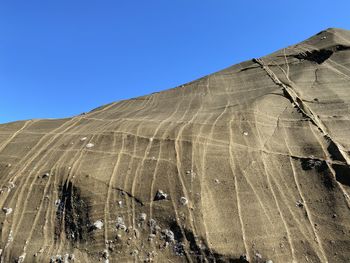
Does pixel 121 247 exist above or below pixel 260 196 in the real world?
below

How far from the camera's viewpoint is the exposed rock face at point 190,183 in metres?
5.96

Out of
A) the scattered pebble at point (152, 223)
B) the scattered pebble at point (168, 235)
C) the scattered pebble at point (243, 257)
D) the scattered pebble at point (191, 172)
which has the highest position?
the scattered pebble at point (191, 172)

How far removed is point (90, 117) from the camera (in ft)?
32.9

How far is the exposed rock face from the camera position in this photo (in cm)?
596

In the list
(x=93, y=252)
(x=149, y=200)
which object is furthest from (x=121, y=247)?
(x=149, y=200)

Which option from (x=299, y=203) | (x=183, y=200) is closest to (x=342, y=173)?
(x=299, y=203)

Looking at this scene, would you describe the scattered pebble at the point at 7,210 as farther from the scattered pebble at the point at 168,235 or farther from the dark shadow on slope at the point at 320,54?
the dark shadow on slope at the point at 320,54

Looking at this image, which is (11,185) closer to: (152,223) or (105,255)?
(105,255)

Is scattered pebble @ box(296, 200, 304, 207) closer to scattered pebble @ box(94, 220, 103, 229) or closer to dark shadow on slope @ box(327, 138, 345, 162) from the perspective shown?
dark shadow on slope @ box(327, 138, 345, 162)

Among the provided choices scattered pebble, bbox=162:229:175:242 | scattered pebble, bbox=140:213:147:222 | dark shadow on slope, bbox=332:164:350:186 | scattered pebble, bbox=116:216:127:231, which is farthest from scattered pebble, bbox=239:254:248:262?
dark shadow on slope, bbox=332:164:350:186

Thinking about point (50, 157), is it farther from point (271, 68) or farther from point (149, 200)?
point (271, 68)

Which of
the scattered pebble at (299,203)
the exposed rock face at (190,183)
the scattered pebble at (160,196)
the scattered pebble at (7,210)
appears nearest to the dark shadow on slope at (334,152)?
the exposed rock face at (190,183)

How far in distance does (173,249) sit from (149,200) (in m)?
0.93

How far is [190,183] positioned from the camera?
6770 mm
